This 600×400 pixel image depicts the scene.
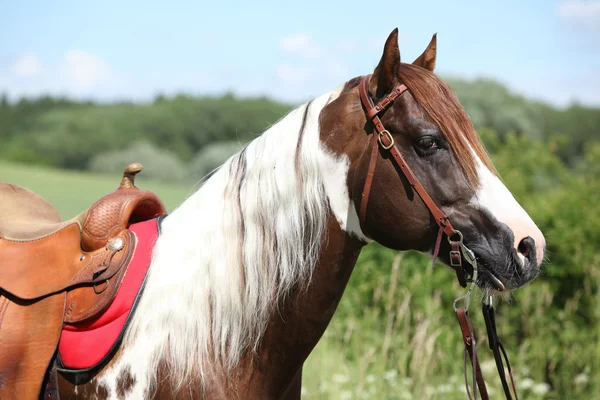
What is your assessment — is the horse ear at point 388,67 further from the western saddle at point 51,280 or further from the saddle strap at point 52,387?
the saddle strap at point 52,387

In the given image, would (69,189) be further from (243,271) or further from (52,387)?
(243,271)

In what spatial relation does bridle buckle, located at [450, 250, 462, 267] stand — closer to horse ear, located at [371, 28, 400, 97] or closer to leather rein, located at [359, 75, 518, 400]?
leather rein, located at [359, 75, 518, 400]

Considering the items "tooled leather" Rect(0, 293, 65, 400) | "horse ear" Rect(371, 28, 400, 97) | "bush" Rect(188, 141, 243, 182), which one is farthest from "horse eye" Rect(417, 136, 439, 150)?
"bush" Rect(188, 141, 243, 182)

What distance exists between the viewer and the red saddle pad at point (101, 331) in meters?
1.99

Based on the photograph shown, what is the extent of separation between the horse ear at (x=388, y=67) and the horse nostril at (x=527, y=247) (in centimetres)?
67

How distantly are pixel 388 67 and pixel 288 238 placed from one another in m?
0.68

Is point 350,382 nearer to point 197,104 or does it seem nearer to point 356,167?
point 356,167

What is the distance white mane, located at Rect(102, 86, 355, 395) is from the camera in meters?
1.99

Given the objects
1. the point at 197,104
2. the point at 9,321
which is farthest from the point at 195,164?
the point at 9,321

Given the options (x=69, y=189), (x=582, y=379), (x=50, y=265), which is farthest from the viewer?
(x=69, y=189)

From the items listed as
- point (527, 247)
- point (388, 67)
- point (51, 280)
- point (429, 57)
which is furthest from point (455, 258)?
point (51, 280)

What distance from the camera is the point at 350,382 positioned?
466 cm

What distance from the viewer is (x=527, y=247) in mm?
1809

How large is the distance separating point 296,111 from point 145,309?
35.5 inches
